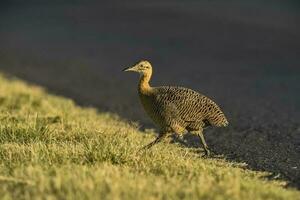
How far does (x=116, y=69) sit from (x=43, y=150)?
1153 centimetres

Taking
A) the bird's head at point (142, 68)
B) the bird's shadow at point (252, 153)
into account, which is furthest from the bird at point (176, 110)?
the bird's shadow at point (252, 153)

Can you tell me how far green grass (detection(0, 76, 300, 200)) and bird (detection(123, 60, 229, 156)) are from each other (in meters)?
0.28

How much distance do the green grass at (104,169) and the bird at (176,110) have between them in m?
0.28

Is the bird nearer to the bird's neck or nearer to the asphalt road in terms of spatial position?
the bird's neck

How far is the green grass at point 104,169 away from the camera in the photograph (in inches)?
225

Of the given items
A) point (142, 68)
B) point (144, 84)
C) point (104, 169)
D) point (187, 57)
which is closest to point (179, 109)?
point (144, 84)

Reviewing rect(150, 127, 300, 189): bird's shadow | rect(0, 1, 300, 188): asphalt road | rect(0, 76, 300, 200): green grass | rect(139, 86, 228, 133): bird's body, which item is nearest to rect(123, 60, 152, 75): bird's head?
rect(139, 86, 228, 133): bird's body

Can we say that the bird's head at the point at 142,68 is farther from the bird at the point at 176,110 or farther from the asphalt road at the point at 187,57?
the asphalt road at the point at 187,57

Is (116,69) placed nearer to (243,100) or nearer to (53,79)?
(53,79)

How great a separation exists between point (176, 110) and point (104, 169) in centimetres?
158

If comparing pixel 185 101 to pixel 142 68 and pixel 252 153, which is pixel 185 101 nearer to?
pixel 142 68

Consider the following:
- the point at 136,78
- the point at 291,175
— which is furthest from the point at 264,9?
the point at 291,175

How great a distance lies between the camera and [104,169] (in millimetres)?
6266

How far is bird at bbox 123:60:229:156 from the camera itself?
765 cm
